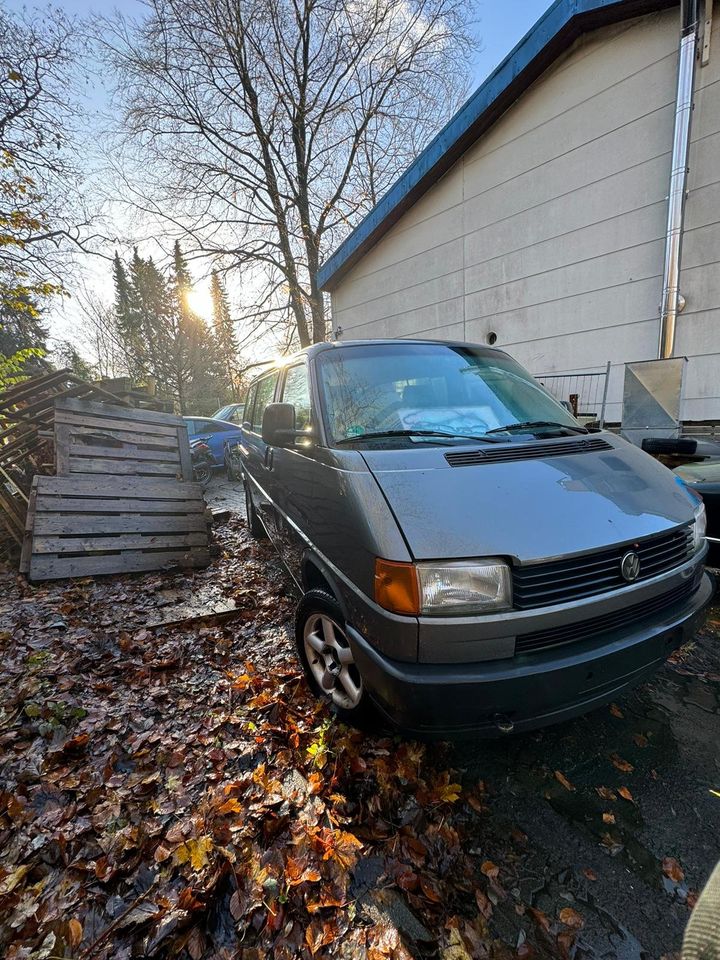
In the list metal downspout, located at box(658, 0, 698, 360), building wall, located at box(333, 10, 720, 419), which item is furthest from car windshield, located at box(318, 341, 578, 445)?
building wall, located at box(333, 10, 720, 419)

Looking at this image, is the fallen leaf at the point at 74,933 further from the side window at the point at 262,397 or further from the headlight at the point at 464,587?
the side window at the point at 262,397

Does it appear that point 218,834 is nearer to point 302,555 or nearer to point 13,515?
point 302,555

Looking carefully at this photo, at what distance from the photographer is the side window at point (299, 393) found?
8.76 ft

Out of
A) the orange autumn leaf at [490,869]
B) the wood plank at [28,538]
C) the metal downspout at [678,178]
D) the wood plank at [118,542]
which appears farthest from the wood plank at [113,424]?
the metal downspout at [678,178]

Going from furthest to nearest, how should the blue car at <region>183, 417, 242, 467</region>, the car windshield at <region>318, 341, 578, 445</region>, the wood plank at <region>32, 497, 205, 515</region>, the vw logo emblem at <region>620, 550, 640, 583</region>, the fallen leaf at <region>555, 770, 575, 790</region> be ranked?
the blue car at <region>183, 417, 242, 467</region>
the wood plank at <region>32, 497, 205, 515</region>
the car windshield at <region>318, 341, 578, 445</region>
the fallen leaf at <region>555, 770, 575, 790</region>
the vw logo emblem at <region>620, 550, 640, 583</region>

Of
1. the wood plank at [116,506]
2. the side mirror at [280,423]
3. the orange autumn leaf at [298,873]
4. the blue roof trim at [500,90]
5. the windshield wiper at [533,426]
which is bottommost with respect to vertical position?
the orange autumn leaf at [298,873]

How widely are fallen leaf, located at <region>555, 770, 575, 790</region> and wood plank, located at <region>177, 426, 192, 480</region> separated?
4789 millimetres

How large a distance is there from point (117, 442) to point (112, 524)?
1.21m

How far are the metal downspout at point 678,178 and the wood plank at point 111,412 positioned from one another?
6801 mm

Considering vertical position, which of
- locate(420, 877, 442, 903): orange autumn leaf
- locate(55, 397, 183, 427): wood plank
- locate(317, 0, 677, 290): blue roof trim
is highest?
locate(317, 0, 677, 290): blue roof trim

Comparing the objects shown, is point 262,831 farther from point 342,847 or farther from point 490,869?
point 490,869

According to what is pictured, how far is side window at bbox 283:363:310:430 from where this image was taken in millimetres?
2671

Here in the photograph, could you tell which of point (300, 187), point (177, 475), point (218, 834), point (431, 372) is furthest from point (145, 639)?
point (300, 187)

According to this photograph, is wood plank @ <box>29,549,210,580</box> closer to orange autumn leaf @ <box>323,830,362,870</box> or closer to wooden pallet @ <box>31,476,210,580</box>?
wooden pallet @ <box>31,476,210,580</box>
